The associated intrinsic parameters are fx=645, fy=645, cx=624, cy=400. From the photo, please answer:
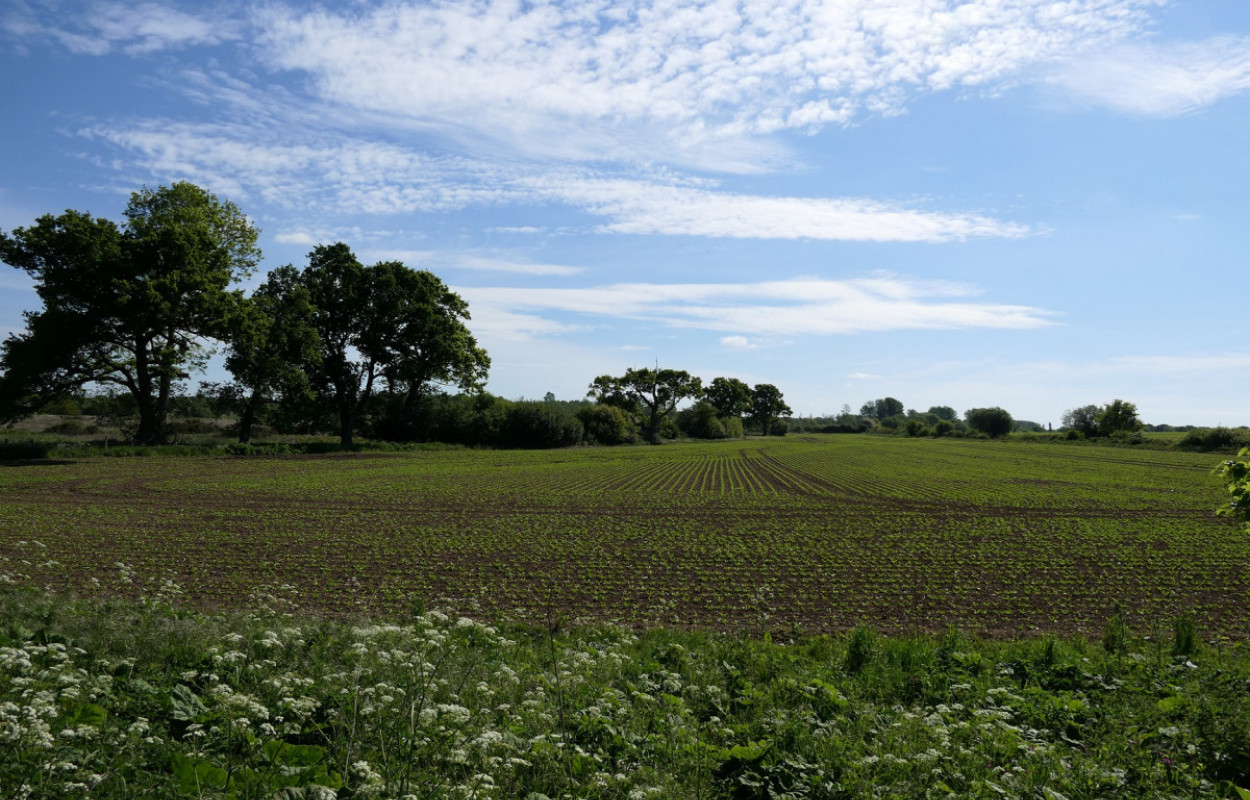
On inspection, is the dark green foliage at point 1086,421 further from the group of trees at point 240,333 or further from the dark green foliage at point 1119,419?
the group of trees at point 240,333

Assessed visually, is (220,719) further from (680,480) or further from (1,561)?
(680,480)

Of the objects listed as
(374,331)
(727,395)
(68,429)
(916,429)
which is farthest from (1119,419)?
(68,429)

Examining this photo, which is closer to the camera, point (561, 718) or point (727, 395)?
point (561, 718)

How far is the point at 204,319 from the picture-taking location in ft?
136

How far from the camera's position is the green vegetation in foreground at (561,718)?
13.3 feet

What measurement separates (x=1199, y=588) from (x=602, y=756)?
16.7 metres

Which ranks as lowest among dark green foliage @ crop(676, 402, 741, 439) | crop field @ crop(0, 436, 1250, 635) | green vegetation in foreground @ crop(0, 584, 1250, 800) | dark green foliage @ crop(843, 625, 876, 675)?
crop field @ crop(0, 436, 1250, 635)

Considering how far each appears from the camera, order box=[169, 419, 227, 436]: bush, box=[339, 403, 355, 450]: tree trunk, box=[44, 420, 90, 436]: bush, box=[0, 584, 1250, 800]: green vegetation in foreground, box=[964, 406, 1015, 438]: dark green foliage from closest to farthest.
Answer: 1. box=[0, 584, 1250, 800]: green vegetation in foreground
2. box=[169, 419, 227, 436]: bush
3. box=[44, 420, 90, 436]: bush
4. box=[339, 403, 355, 450]: tree trunk
5. box=[964, 406, 1015, 438]: dark green foliage

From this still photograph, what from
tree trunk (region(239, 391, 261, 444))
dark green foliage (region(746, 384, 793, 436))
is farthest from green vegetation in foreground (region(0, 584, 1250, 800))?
dark green foliage (region(746, 384, 793, 436))

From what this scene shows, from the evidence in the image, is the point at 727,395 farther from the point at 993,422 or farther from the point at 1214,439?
the point at 1214,439

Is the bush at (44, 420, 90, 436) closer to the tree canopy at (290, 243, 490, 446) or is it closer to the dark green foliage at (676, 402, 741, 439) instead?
the tree canopy at (290, 243, 490, 446)

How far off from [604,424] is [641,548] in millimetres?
72300

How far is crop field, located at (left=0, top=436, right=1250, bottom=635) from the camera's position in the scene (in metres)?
12.4

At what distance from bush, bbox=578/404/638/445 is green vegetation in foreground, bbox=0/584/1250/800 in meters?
78.7
